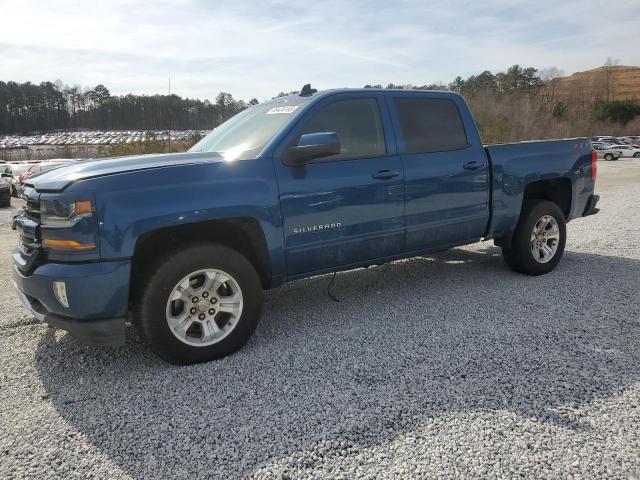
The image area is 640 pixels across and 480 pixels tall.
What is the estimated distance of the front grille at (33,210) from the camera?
3264 millimetres

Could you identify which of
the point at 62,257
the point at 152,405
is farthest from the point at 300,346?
the point at 62,257

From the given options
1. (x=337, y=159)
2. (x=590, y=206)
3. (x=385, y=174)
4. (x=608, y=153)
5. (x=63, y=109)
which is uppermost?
(x=63, y=109)

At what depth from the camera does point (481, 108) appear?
61.5 metres

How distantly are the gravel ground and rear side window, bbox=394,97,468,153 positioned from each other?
152cm

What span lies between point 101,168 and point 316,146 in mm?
1510

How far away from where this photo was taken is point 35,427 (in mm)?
2756

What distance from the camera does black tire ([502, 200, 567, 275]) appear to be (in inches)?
207

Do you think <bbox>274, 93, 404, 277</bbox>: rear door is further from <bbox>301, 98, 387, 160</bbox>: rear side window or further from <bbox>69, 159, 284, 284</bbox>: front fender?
<bbox>69, 159, 284, 284</bbox>: front fender

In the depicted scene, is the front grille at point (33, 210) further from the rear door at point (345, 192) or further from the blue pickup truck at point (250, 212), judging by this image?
the rear door at point (345, 192)

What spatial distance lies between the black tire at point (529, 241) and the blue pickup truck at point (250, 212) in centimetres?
18

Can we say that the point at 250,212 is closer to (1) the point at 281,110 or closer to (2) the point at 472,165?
(1) the point at 281,110

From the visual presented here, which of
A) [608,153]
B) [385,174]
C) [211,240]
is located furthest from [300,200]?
[608,153]

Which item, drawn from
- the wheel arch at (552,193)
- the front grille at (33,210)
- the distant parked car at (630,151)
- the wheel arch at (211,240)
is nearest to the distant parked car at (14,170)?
the front grille at (33,210)

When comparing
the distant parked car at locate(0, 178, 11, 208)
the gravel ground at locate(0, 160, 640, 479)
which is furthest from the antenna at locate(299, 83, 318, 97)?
the distant parked car at locate(0, 178, 11, 208)
